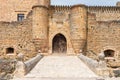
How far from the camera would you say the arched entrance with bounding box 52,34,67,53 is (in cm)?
2252

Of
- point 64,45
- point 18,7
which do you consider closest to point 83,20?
point 64,45

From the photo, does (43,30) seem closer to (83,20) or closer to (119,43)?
(83,20)

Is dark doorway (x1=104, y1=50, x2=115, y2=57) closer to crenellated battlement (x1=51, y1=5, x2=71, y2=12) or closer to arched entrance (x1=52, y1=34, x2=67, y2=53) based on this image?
arched entrance (x1=52, y1=34, x2=67, y2=53)

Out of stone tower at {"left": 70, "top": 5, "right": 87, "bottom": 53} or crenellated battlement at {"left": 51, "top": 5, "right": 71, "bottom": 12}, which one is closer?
stone tower at {"left": 70, "top": 5, "right": 87, "bottom": 53}

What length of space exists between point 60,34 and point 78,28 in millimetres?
1931

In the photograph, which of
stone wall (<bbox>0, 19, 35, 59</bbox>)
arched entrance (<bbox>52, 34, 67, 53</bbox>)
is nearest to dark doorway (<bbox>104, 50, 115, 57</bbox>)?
arched entrance (<bbox>52, 34, 67, 53</bbox>)

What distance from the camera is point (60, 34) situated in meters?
22.4

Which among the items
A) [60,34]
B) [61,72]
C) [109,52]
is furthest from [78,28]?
[61,72]

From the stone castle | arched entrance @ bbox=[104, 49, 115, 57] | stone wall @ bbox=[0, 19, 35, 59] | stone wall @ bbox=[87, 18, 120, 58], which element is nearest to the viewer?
the stone castle

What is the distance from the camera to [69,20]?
22.0 m

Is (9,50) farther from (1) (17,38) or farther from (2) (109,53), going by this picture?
(2) (109,53)

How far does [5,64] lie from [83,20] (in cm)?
749

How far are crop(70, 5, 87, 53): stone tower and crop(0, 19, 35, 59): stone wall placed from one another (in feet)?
12.1

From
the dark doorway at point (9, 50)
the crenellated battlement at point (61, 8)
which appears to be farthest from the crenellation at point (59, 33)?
the crenellated battlement at point (61, 8)
